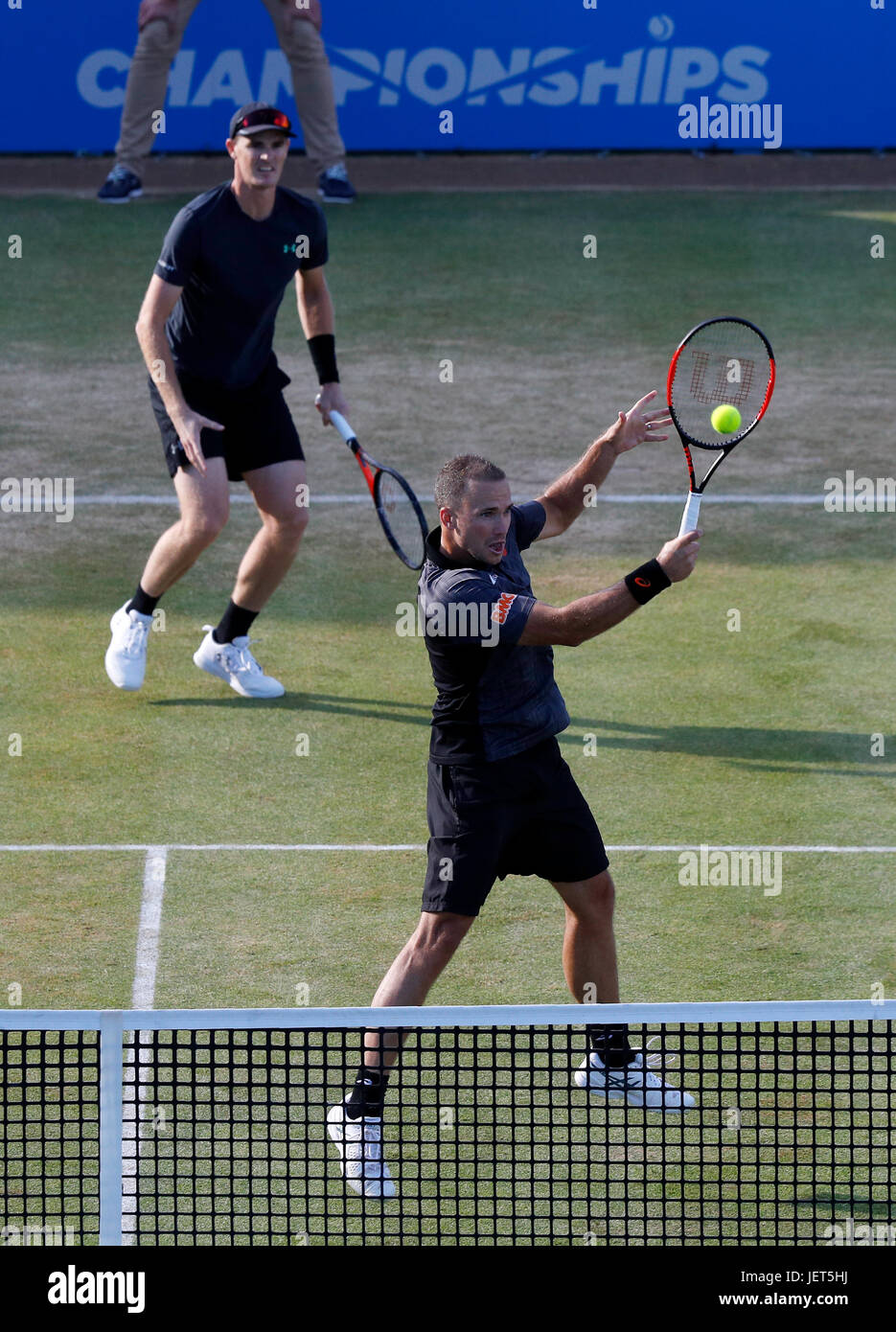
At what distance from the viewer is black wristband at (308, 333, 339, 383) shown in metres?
8.45

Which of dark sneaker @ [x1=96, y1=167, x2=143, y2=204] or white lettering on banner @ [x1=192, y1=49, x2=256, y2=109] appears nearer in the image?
dark sneaker @ [x1=96, y1=167, x2=143, y2=204]

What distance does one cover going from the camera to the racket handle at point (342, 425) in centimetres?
820

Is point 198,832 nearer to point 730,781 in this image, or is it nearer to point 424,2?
point 730,781

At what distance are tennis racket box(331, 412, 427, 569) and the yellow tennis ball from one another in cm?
177

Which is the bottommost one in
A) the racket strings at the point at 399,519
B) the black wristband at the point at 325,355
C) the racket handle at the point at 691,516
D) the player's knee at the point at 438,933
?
the player's knee at the point at 438,933

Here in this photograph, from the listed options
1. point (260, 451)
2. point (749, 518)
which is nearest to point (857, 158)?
point (749, 518)

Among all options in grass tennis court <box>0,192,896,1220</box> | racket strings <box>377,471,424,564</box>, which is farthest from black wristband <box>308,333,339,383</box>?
grass tennis court <box>0,192,896,1220</box>

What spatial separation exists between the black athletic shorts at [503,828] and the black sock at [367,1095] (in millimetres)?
495

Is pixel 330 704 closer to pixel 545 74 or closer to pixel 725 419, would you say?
pixel 725 419

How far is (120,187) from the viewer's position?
17.2 metres

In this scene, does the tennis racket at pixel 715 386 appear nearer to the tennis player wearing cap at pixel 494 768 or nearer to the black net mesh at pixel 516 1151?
the tennis player wearing cap at pixel 494 768

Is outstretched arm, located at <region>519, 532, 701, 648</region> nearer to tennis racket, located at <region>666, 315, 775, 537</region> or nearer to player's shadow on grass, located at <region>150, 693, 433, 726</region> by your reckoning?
tennis racket, located at <region>666, 315, 775, 537</region>

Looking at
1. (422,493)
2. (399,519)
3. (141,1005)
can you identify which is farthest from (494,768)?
(422,493)

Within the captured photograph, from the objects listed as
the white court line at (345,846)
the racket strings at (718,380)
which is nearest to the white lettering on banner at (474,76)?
A: the racket strings at (718,380)
